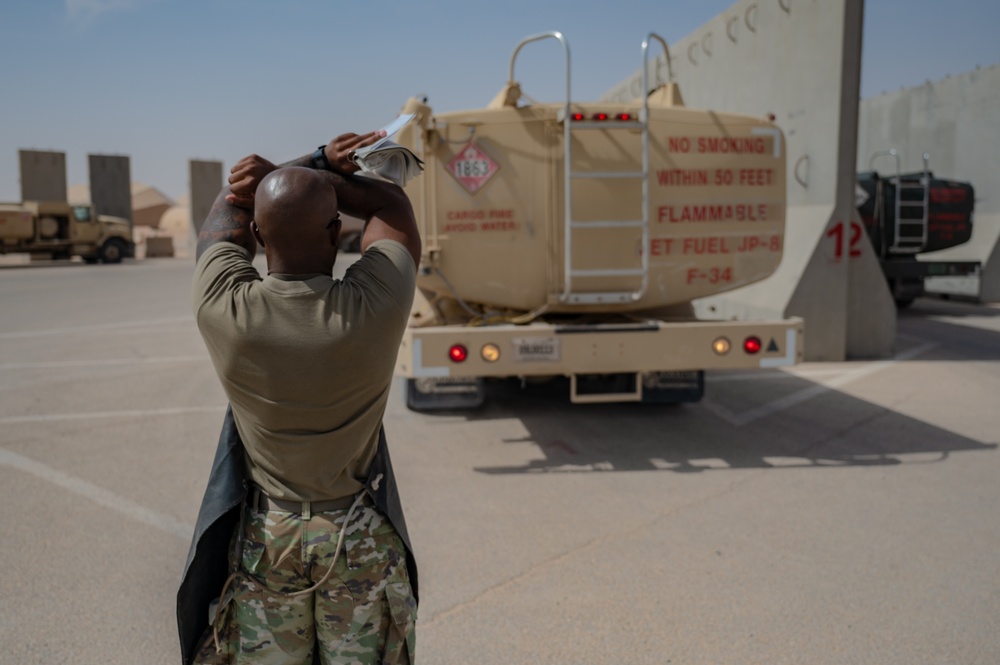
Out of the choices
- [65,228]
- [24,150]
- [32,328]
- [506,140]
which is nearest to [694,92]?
[506,140]

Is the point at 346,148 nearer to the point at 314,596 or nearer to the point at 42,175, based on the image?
the point at 314,596

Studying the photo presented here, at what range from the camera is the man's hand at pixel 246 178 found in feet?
6.79

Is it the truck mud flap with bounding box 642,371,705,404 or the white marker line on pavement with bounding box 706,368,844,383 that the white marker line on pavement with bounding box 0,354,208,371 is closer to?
the truck mud flap with bounding box 642,371,705,404

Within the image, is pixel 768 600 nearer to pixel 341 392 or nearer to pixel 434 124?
pixel 341 392

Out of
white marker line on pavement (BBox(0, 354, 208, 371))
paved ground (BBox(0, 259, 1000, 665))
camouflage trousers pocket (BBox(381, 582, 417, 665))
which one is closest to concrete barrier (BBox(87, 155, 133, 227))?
white marker line on pavement (BBox(0, 354, 208, 371))

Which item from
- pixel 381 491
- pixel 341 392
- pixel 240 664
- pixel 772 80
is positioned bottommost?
pixel 240 664

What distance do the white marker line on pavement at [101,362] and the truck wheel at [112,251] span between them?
24.2 metres

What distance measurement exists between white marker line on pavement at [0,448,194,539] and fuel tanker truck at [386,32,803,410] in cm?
183

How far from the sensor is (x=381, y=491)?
2.09 meters

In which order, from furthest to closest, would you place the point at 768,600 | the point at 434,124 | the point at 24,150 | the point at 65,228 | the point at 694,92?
the point at 24,150 → the point at 65,228 → the point at 694,92 → the point at 434,124 → the point at 768,600

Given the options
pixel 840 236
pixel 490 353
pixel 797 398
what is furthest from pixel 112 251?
pixel 490 353

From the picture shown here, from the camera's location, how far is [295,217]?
1857 millimetres

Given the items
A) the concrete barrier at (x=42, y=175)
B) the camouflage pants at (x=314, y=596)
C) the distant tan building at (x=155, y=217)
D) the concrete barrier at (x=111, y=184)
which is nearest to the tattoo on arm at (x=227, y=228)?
the camouflage pants at (x=314, y=596)

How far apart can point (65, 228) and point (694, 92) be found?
25628mm
